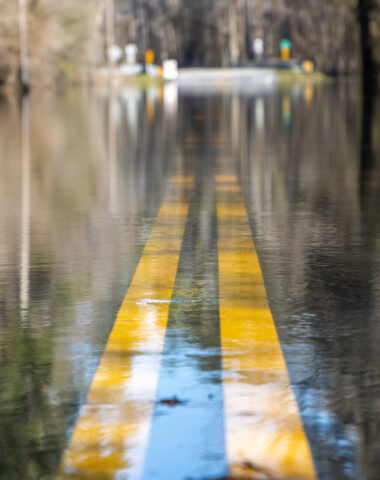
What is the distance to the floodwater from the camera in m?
4.18

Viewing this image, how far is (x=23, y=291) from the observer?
719 cm

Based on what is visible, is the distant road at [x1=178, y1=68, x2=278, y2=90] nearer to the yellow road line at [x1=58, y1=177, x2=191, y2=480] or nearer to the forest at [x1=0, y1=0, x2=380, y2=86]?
the forest at [x1=0, y1=0, x2=380, y2=86]

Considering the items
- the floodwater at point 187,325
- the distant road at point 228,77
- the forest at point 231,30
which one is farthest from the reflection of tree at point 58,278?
the forest at point 231,30

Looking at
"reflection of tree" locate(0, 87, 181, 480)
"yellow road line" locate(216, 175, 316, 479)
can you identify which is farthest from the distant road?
"yellow road line" locate(216, 175, 316, 479)

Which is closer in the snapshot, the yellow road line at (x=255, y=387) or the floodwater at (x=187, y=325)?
the yellow road line at (x=255, y=387)

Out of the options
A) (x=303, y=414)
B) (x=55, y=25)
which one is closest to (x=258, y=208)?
(x=303, y=414)

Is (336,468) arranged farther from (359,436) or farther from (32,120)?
(32,120)

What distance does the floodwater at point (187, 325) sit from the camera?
418 centimetres

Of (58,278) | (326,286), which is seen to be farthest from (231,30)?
(326,286)

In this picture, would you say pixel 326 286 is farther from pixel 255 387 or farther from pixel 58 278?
pixel 255 387

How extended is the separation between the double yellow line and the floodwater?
0.4 inches

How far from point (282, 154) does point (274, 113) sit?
1614 cm

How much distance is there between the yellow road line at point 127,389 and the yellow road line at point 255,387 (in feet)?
1.02

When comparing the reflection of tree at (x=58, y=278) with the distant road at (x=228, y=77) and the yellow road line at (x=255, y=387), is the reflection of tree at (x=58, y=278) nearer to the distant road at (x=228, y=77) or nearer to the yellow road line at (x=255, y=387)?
the yellow road line at (x=255, y=387)
